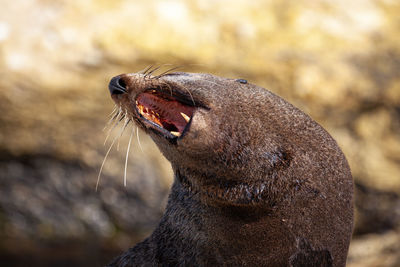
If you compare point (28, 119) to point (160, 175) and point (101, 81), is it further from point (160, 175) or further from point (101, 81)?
point (160, 175)

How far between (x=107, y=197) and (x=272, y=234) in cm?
425

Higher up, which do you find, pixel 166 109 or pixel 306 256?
pixel 166 109

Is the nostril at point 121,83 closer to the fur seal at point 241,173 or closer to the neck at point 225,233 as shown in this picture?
the fur seal at point 241,173

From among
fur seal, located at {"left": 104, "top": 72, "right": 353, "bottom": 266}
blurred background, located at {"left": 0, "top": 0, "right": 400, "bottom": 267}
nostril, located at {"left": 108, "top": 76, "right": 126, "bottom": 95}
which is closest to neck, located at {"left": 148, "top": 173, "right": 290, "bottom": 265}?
fur seal, located at {"left": 104, "top": 72, "right": 353, "bottom": 266}

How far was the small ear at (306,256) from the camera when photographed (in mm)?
2639

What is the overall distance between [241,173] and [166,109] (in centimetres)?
41

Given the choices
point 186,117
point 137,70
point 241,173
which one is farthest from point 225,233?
point 137,70

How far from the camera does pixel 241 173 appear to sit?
2.52m

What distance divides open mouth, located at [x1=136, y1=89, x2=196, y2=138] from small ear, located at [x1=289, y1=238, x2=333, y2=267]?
753mm

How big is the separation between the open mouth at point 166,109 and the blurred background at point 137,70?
11.3 ft

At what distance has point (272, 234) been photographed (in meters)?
2.62

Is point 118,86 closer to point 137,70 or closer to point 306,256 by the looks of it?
point 306,256

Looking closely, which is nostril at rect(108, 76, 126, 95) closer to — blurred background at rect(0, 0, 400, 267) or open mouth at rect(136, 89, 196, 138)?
open mouth at rect(136, 89, 196, 138)

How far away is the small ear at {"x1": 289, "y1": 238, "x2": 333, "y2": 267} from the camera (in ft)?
8.66
